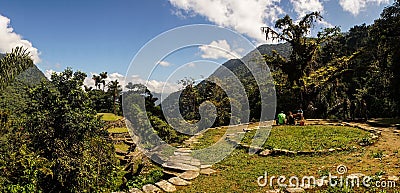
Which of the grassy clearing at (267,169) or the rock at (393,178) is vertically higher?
the rock at (393,178)

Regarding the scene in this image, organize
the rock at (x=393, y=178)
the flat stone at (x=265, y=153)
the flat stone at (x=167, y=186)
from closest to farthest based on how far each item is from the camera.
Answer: the rock at (x=393, y=178), the flat stone at (x=167, y=186), the flat stone at (x=265, y=153)

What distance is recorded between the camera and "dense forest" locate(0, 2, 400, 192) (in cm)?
1162

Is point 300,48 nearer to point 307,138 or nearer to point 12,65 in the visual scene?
point 307,138

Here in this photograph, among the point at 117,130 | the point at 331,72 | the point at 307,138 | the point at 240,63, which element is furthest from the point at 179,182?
the point at 117,130

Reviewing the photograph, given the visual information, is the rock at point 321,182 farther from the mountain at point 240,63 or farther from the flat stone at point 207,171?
the mountain at point 240,63

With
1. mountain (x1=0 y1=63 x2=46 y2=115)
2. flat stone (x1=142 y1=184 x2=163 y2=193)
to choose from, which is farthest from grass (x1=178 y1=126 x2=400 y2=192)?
mountain (x1=0 y1=63 x2=46 y2=115)

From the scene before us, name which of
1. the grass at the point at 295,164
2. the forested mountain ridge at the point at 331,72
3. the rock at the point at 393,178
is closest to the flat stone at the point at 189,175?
the grass at the point at 295,164

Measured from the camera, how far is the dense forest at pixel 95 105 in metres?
11.6

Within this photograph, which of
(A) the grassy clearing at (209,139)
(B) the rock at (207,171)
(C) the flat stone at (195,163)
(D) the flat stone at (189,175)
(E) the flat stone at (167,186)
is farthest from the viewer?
(A) the grassy clearing at (209,139)

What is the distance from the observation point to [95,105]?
58.3 ft

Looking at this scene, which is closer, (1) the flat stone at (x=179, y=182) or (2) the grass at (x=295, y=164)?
(2) the grass at (x=295, y=164)

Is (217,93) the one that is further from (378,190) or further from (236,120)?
(378,190)

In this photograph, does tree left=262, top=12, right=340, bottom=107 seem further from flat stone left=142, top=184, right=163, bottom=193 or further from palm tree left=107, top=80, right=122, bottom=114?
palm tree left=107, top=80, right=122, bottom=114

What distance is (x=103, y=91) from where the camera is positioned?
66438 millimetres
